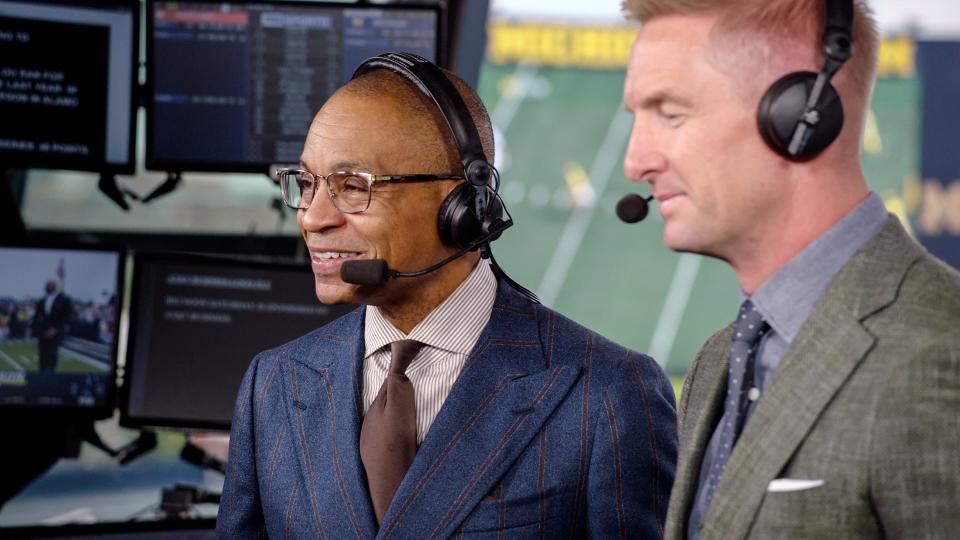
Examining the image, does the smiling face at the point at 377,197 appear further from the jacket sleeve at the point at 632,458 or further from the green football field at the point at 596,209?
the green football field at the point at 596,209

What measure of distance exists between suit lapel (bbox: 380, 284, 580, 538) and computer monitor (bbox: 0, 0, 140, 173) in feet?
4.30

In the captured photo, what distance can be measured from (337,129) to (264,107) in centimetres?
110

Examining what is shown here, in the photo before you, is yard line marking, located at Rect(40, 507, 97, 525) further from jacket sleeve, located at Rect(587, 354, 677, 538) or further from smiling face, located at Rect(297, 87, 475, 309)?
jacket sleeve, located at Rect(587, 354, 677, 538)

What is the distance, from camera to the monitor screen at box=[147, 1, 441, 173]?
242 cm

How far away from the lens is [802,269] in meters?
1.00

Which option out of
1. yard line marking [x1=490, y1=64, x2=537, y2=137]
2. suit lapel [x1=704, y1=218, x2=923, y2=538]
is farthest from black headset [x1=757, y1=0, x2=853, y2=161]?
yard line marking [x1=490, y1=64, x2=537, y2=137]

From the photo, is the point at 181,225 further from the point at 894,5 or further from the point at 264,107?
the point at 894,5

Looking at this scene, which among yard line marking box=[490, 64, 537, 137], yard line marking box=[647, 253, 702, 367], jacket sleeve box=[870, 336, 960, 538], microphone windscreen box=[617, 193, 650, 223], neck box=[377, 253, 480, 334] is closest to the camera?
jacket sleeve box=[870, 336, 960, 538]

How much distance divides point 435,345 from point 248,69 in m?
1.20

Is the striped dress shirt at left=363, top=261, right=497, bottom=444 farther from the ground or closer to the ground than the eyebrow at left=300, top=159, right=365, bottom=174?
closer to the ground

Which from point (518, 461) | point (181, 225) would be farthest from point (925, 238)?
point (518, 461)

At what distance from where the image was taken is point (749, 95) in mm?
974

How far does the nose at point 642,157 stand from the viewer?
102cm

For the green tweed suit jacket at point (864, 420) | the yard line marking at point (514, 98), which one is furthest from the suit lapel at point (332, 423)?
the yard line marking at point (514, 98)
